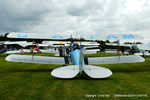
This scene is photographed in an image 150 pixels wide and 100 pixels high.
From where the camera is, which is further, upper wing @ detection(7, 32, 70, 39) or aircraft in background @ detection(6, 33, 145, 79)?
upper wing @ detection(7, 32, 70, 39)

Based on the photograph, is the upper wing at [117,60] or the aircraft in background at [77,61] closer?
the aircraft in background at [77,61]

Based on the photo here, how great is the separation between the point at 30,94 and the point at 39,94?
25 centimetres

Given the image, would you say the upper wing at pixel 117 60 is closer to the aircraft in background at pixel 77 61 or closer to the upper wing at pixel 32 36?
the aircraft in background at pixel 77 61

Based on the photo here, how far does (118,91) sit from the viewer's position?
476 cm

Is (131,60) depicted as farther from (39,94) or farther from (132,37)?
(39,94)

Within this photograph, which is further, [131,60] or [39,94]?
[131,60]

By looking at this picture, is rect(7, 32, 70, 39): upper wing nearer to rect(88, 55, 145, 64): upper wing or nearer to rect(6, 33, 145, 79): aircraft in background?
rect(6, 33, 145, 79): aircraft in background

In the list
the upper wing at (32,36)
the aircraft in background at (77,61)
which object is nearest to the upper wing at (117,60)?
the aircraft in background at (77,61)

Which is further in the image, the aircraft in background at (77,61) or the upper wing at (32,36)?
the upper wing at (32,36)

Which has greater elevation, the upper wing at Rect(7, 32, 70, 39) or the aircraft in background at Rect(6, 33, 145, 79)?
the upper wing at Rect(7, 32, 70, 39)

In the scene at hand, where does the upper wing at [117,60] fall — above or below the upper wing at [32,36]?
below

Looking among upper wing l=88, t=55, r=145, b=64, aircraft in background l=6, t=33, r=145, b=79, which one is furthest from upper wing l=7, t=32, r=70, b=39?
upper wing l=88, t=55, r=145, b=64

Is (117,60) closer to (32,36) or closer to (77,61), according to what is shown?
(77,61)

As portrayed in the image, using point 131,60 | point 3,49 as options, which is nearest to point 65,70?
point 131,60
